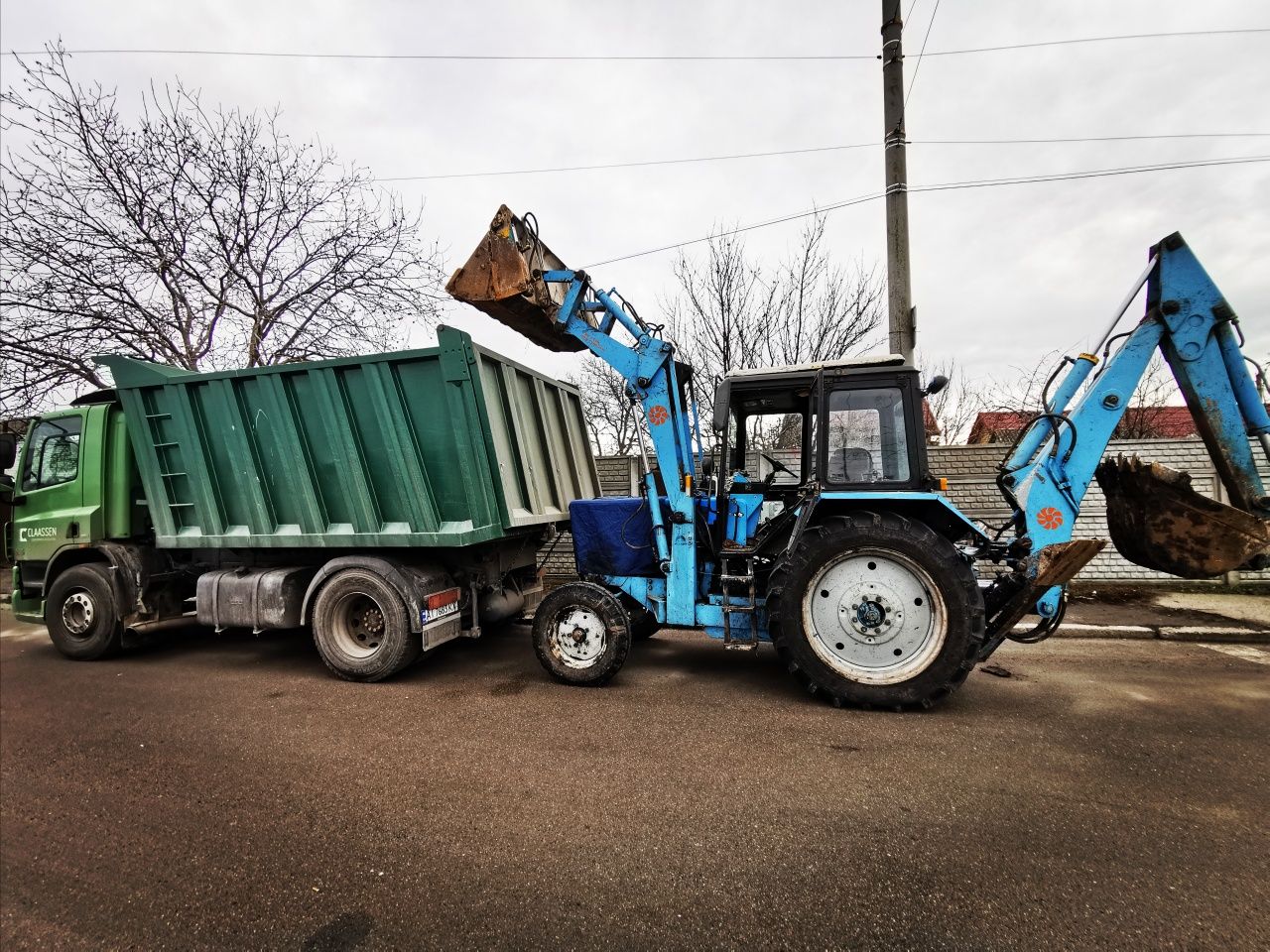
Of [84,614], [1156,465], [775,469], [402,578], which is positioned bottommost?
[84,614]

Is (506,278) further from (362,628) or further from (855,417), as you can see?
(362,628)

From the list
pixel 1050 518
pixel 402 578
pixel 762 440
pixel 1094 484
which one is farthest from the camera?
pixel 1094 484

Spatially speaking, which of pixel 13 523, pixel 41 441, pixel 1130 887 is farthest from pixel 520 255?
pixel 13 523

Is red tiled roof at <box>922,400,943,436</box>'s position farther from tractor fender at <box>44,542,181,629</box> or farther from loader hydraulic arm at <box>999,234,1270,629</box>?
tractor fender at <box>44,542,181,629</box>

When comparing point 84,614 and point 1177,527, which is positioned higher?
point 1177,527

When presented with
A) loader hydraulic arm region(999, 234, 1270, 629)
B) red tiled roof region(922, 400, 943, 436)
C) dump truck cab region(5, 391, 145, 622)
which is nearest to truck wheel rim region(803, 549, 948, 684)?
loader hydraulic arm region(999, 234, 1270, 629)

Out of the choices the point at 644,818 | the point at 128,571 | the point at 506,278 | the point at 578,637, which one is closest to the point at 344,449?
the point at 506,278

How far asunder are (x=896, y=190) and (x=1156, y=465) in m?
4.08

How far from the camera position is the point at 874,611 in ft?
12.7

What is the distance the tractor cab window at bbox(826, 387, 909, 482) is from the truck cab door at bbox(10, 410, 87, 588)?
6.96 meters

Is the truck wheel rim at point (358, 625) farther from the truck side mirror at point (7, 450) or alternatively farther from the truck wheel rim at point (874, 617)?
the truck side mirror at point (7, 450)

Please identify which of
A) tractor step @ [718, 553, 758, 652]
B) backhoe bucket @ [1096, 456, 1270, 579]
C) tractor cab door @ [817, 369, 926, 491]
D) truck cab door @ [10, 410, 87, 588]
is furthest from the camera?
truck cab door @ [10, 410, 87, 588]

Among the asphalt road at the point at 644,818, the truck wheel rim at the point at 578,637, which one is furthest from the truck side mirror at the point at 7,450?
the truck wheel rim at the point at 578,637

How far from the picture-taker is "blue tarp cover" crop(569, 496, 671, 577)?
4727 millimetres
